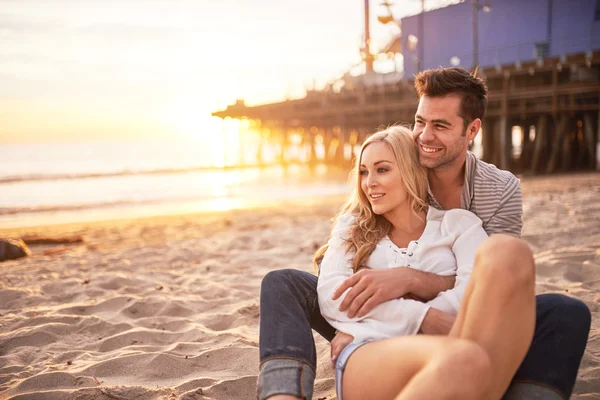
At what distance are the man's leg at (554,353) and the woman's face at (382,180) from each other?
82 centimetres

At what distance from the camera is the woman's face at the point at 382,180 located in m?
2.49

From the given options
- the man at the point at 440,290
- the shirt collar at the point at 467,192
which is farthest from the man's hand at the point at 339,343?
the shirt collar at the point at 467,192

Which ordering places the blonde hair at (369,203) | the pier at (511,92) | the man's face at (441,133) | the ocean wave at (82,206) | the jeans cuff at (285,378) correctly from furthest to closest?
the pier at (511,92) → the ocean wave at (82,206) → the man's face at (441,133) → the blonde hair at (369,203) → the jeans cuff at (285,378)

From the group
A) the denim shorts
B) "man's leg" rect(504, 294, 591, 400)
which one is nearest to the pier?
"man's leg" rect(504, 294, 591, 400)

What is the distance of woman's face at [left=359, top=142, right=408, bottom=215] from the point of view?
249 cm

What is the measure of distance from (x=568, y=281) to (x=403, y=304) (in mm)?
2535

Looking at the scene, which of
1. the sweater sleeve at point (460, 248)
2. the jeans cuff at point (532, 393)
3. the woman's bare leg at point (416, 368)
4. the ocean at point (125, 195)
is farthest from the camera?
the ocean at point (125, 195)

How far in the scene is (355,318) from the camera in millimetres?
2234

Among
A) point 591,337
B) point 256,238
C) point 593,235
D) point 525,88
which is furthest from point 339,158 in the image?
point 591,337

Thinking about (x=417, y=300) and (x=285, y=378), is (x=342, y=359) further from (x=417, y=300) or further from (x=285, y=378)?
(x=417, y=300)

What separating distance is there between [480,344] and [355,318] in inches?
25.0

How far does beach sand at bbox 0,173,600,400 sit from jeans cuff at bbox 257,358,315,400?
536 millimetres

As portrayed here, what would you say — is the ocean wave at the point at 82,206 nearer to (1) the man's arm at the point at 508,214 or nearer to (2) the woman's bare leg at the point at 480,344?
(1) the man's arm at the point at 508,214

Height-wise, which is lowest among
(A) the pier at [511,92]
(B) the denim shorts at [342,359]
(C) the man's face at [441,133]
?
(B) the denim shorts at [342,359]
